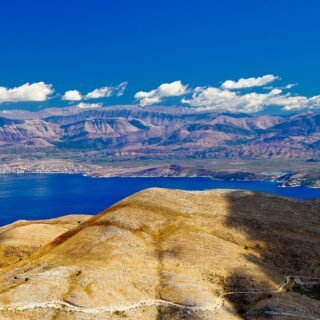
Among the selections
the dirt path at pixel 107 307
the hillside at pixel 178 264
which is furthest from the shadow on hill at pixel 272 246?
the dirt path at pixel 107 307

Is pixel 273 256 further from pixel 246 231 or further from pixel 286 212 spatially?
pixel 286 212

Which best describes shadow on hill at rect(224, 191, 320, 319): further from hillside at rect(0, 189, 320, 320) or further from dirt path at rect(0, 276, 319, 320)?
dirt path at rect(0, 276, 319, 320)

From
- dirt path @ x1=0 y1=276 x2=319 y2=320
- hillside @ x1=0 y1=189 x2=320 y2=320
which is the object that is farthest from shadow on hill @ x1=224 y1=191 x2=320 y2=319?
dirt path @ x1=0 y1=276 x2=319 y2=320

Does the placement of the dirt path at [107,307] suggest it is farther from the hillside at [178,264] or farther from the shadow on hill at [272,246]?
the shadow on hill at [272,246]

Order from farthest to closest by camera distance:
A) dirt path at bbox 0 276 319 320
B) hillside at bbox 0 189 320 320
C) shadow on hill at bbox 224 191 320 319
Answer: shadow on hill at bbox 224 191 320 319 < hillside at bbox 0 189 320 320 < dirt path at bbox 0 276 319 320

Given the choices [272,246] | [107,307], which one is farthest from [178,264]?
[272,246]
